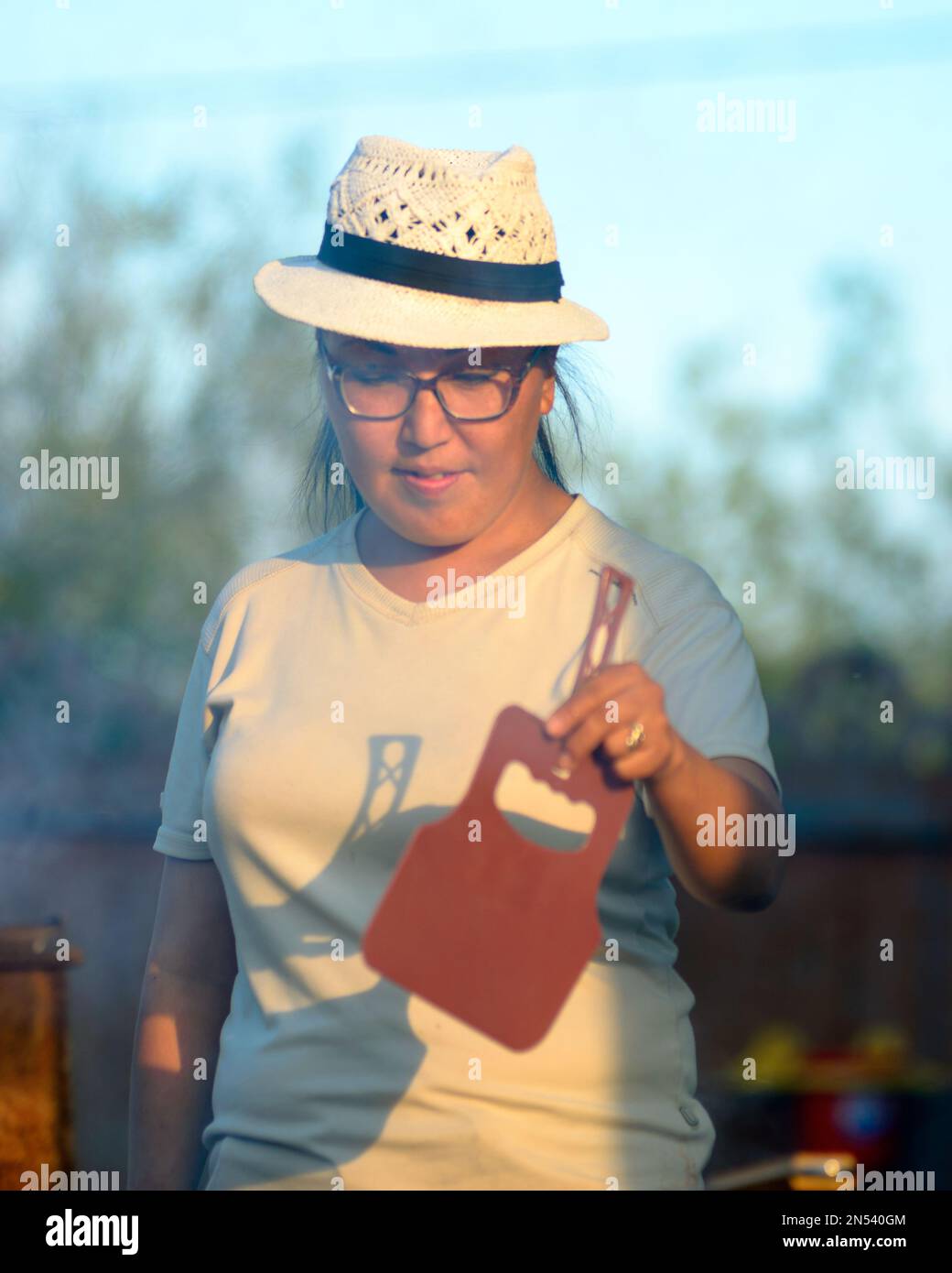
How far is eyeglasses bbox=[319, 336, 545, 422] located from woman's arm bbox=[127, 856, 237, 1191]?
652 mm

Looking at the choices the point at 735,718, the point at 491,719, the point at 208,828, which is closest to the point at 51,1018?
the point at 208,828

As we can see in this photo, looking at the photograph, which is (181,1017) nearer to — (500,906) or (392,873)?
(392,873)

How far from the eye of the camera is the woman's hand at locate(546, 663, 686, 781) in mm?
1294

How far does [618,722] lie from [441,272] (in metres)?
0.63

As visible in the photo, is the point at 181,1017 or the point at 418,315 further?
the point at 181,1017

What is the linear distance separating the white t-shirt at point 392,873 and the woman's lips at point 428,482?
5.1 inches

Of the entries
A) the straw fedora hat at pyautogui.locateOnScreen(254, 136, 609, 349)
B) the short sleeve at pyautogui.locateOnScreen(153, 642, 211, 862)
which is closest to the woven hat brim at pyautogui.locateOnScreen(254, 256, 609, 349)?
the straw fedora hat at pyautogui.locateOnScreen(254, 136, 609, 349)

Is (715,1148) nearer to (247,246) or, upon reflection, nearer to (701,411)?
(247,246)

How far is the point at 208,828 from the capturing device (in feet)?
5.53

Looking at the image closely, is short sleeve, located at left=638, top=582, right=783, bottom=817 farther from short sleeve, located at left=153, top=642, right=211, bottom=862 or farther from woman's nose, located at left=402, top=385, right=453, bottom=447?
short sleeve, located at left=153, top=642, right=211, bottom=862

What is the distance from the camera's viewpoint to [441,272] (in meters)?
1.62

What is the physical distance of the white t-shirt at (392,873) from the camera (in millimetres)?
1494

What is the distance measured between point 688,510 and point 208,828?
948 centimetres

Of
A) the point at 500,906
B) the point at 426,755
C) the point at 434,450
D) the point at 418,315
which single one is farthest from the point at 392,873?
the point at 418,315
